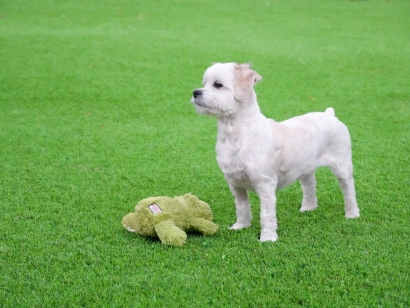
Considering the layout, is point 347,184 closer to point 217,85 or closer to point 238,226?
point 238,226

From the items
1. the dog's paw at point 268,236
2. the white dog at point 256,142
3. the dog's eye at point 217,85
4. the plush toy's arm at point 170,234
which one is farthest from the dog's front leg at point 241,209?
the dog's eye at point 217,85

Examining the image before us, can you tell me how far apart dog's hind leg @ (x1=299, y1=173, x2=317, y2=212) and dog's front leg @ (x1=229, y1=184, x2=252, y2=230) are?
71 cm

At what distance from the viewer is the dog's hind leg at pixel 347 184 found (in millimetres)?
5012

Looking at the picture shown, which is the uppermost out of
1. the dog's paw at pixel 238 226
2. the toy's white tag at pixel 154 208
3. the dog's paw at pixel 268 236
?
the toy's white tag at pixel 154 208

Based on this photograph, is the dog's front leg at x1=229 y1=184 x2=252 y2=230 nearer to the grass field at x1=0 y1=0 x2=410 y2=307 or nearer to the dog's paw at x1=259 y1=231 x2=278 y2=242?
the grass field at x1=0 y1=0 x2=410 y2=307

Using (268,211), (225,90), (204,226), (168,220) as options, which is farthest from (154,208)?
(225,90)

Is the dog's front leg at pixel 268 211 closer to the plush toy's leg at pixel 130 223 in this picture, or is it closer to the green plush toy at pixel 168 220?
the green plush toy at pixel 168 220

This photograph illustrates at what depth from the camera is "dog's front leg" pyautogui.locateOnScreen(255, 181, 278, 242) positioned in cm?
452

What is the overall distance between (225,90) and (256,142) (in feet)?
1.57

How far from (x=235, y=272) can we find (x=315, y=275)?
1.83 ft

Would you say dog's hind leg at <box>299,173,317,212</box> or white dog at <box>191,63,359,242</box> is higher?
white dog at <box>191,63,359,242</box>

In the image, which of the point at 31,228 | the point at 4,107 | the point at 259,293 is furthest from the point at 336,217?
the point at 4,107

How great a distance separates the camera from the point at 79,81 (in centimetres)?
1030

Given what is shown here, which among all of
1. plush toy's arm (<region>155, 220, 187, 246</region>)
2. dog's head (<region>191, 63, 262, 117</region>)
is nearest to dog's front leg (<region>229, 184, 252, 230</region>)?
plush toy's arm (<region>155, 220, 187, 246</region>)
